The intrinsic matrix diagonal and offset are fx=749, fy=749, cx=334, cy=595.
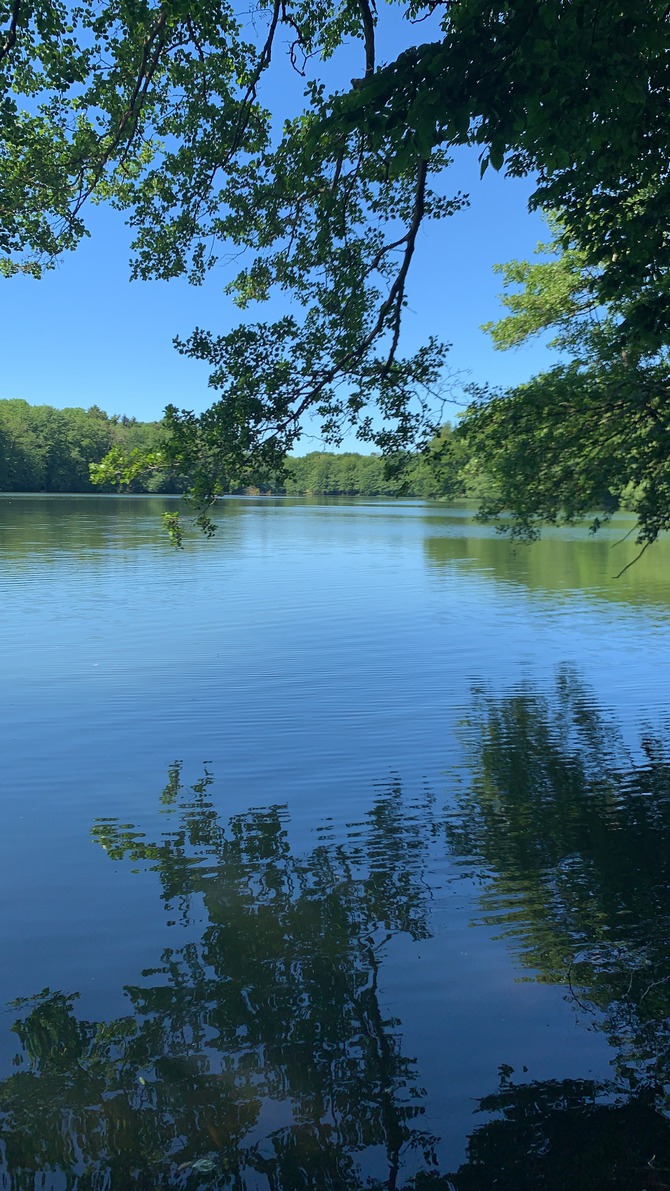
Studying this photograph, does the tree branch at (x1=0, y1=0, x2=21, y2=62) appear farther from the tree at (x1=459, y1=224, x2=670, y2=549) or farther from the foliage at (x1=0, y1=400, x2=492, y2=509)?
the tree at (x1=459, y1=224, x2=670, y2=549)

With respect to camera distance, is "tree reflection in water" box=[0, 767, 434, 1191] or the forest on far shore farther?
the forest on far shore

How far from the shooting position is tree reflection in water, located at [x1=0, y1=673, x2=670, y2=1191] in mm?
3768

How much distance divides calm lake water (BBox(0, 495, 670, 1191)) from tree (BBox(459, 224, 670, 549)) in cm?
390

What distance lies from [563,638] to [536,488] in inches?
253

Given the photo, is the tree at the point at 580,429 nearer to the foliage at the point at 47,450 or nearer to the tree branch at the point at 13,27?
the tree branch at the point at 13,27

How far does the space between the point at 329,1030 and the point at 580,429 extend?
12329 mm

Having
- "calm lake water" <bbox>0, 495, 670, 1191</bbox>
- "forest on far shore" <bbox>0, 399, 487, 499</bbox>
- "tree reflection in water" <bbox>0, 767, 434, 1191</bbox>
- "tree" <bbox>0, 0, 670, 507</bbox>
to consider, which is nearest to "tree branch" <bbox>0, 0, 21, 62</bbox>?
"tree" <bbox>0, 0, 670, 507</bbox>

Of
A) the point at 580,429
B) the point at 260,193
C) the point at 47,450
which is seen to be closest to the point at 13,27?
the point at 260,193

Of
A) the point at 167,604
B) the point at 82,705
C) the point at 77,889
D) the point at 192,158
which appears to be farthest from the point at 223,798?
the point at 167,604

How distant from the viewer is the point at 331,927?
6.02 metres

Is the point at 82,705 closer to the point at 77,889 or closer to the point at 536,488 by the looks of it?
the point at 77,889

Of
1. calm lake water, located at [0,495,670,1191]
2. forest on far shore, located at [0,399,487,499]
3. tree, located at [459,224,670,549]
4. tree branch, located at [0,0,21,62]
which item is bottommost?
calm lake water, located at [0,495,670,1191]

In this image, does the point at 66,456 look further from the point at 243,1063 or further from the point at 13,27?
the point at 243,1063

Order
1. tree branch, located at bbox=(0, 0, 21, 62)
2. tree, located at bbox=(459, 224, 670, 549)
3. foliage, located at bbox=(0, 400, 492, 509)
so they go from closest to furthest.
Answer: tree branch, located at bbox=(0, 0, 21, 62)
foliage, located at bbox=(0, 400, 492, 509)
tree, located at bbox=(459, 224, 670, 549)
